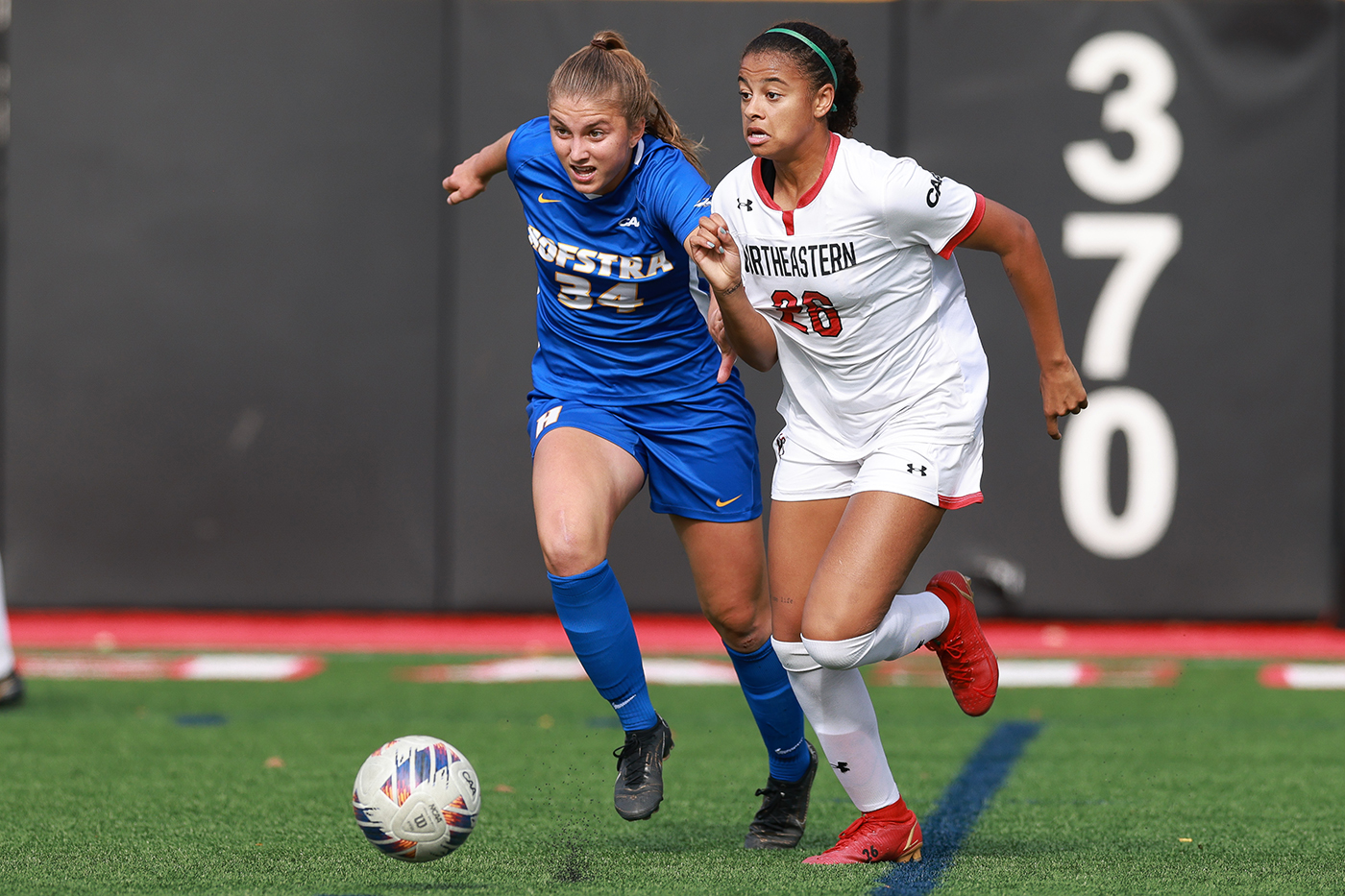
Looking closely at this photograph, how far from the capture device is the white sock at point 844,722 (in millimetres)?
4066

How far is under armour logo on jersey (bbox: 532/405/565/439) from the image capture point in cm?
433

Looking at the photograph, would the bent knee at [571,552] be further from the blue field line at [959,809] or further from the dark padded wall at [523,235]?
the dark padded wall at [523,235]

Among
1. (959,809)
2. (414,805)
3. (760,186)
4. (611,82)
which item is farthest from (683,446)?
(959,809)

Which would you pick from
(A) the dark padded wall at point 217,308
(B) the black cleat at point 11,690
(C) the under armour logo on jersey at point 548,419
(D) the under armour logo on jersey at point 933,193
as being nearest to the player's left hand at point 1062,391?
(D) the under armour logo on jersey at point 933,193

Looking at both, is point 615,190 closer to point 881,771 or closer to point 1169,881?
point 881,771

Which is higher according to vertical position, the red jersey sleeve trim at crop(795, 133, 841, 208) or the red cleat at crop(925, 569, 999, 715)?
the red jersey sleeve trim at crop(795, 133, 841, 208)

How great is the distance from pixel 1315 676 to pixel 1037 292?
4245 millimetres

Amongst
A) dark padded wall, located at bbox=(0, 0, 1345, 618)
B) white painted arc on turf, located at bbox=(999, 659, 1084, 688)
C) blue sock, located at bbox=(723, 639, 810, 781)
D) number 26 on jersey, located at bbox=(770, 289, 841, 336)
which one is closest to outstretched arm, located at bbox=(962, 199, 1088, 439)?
number 26 on jersey, located at bbox=(770, 289, 841, 336)

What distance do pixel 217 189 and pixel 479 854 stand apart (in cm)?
606

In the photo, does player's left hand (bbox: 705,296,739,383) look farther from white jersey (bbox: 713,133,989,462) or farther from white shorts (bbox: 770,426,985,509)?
white shorts (bbox: 770,426,985,509)

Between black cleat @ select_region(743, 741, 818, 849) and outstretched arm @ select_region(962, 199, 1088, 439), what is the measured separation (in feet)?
3.92

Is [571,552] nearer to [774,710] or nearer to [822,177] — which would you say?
[774,710]

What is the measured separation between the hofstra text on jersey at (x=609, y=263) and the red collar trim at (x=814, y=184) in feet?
1.20

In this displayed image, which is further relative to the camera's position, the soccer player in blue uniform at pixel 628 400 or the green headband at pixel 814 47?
the soccer player in blue uniform at pixel 628 400
